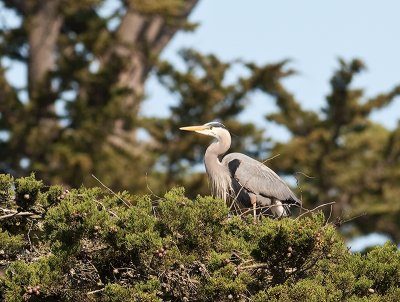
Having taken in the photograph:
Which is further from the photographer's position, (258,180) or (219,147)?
(219,147)

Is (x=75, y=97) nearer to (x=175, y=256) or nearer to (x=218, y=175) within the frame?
(x=218, y=175)

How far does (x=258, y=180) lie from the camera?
457 inches

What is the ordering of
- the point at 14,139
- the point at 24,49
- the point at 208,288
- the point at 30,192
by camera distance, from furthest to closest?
1. the point at 24,49
2. the point at 14,139
3. the point at 30,192
4. the point at 208,288

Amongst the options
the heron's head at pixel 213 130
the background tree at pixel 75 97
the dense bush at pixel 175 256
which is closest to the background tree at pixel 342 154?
the background tree at pixel 75 97

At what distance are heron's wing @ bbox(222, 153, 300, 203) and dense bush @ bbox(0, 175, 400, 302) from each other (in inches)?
122

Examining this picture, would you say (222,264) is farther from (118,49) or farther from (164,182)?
(118,49)

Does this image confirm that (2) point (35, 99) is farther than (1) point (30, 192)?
Yes

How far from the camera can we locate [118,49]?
2486cm

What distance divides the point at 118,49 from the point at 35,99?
11.0ft

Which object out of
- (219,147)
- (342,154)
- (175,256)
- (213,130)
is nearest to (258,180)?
(219,147)

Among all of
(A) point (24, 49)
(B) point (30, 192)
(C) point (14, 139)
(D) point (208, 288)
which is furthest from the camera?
(A) point (24, 49)

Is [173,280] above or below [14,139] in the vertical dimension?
below

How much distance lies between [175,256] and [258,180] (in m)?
3.81

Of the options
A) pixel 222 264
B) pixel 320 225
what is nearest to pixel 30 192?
pixel 222 264
